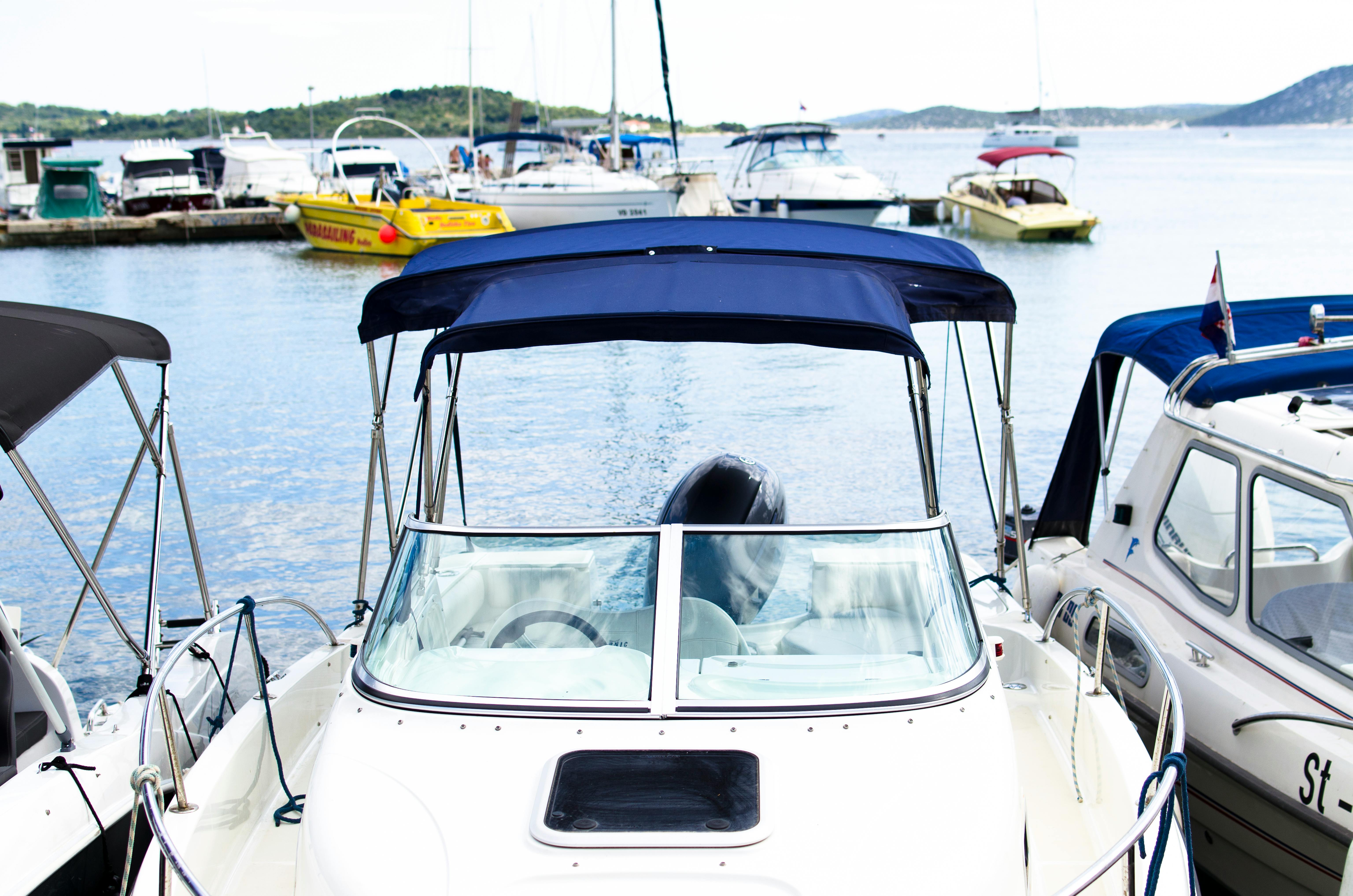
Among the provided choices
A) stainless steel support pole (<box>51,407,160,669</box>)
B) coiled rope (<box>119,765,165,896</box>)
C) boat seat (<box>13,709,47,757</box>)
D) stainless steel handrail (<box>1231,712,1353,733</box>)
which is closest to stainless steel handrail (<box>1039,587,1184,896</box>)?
stainless steel handrail (<box>1231,712,1353,733</box>)

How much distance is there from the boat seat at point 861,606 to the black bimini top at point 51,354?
2457 millimetres

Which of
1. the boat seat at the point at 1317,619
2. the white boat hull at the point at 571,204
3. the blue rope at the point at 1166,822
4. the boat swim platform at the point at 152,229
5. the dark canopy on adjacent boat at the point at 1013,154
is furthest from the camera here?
the boat swim platform at the point at 152,229

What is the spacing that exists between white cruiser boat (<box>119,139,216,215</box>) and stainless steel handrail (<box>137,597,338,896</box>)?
34006 millimetres

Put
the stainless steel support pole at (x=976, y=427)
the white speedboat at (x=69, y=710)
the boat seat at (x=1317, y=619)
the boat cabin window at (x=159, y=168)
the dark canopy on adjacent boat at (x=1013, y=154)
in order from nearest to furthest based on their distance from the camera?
1. the white speedboat at (x=69, y=710)
2. the boat seat at (x=1317, y=619)
3. the stainless steel support pole at (x=976, y=427)
4. the dark canopy on adjacent boat at (x=1013, y=154)
5. the boat cabin window at (x=159, y=168)

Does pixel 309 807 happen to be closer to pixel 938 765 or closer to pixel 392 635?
pixel 392 635

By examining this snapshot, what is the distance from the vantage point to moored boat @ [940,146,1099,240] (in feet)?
87.8

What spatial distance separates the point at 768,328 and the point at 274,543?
623 cm

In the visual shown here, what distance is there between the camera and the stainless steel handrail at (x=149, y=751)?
8.04ft

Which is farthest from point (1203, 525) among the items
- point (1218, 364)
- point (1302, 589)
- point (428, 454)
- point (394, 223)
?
point (394, 223)

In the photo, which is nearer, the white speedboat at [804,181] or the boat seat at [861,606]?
the boat seat at [861,606]

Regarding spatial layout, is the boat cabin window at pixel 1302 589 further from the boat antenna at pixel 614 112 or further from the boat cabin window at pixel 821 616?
the boat antenna at pixel 614 112

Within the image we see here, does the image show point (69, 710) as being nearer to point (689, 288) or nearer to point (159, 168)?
point (689, 288)

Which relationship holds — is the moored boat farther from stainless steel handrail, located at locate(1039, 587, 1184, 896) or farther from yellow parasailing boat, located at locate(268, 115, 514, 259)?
stainless steel handrail, located at locate(1039, 587, 1184, 896)

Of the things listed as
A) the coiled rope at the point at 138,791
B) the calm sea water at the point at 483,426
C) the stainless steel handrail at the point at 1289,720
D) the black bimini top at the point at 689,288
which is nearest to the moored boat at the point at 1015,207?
the calm sea water at the point at 483,426
